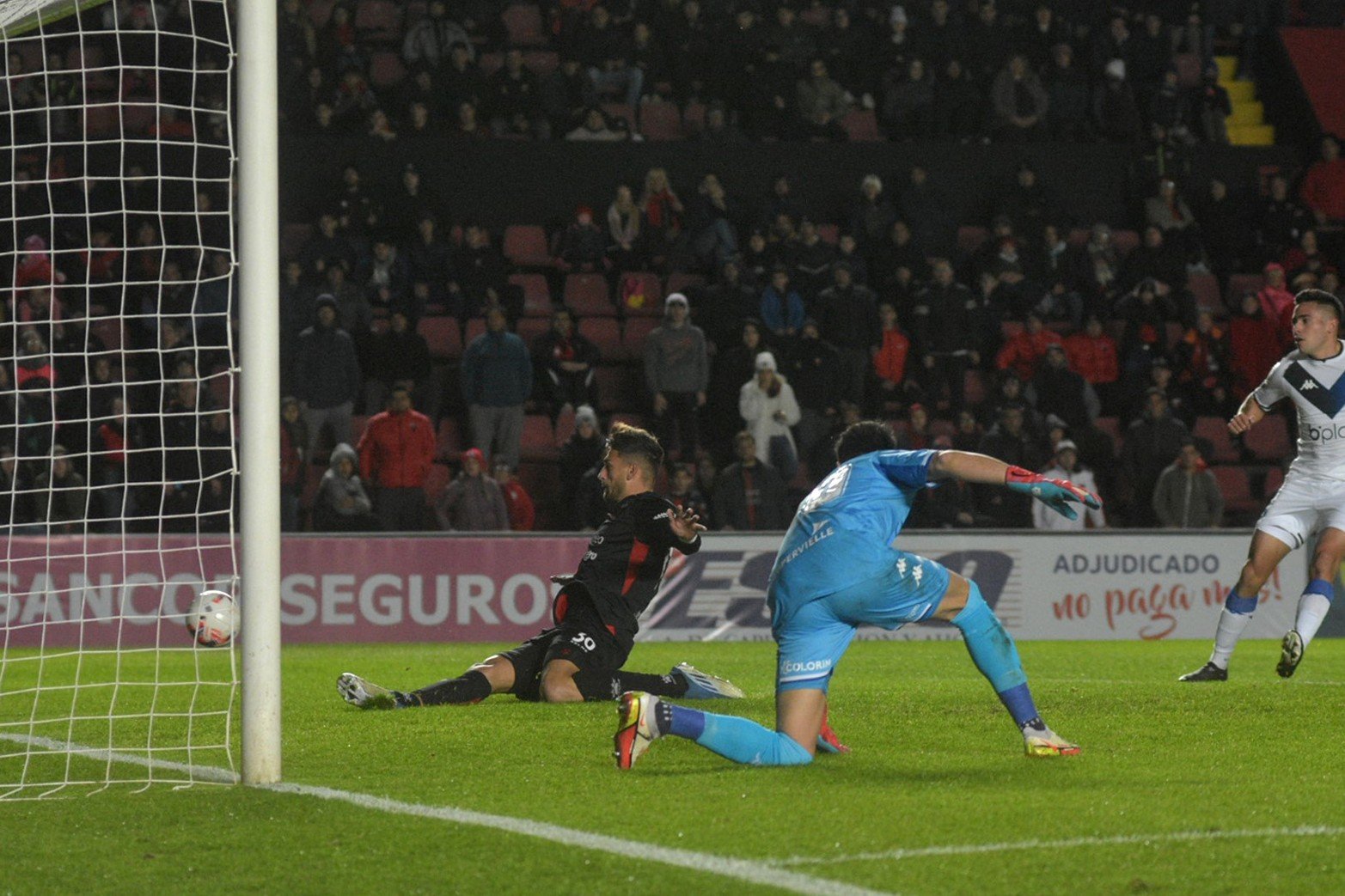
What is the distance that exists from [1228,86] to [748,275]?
9819 mm

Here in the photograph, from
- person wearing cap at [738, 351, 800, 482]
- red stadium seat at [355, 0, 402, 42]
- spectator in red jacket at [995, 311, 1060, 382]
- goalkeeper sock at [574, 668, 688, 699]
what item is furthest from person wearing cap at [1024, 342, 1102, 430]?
goalkeeper sock at [574, 668, 688, 699]

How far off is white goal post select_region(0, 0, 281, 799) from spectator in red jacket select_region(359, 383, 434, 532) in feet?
4.77

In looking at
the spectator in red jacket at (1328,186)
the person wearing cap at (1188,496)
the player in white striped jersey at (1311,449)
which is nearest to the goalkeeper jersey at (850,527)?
the player in white striped jersey at (1311,449)

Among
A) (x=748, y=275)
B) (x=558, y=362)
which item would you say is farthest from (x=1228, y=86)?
(x=558, y=362)

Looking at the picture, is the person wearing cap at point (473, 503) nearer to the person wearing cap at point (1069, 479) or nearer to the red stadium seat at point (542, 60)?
the person wearing cap at point (1069, 479)

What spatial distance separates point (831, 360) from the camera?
18969 mm

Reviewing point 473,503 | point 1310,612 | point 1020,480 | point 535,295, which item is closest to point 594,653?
point 1020,480

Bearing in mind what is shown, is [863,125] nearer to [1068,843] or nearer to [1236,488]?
[1236,488]

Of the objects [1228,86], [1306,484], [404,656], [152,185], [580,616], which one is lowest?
[404,656]

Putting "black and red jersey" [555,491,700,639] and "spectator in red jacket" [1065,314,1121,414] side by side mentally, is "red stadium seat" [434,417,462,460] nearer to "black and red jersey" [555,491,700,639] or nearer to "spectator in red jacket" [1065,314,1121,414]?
"spectator in red jacket" [1065,314,1121,414]

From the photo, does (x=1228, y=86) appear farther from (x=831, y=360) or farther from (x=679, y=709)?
(x=679, y=709)

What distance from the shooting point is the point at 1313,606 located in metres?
9.60

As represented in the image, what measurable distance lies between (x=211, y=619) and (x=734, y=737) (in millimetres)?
3897

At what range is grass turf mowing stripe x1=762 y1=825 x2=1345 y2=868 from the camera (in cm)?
488
